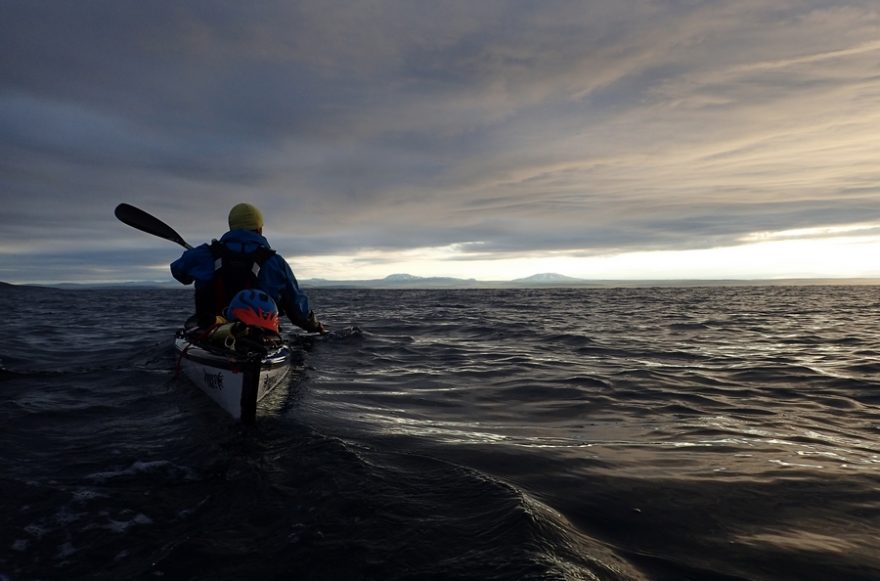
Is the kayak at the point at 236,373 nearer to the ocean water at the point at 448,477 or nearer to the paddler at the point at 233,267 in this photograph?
the ocean water at the point at 448,477

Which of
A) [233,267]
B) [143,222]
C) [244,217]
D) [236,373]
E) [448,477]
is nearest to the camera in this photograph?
[448,477]

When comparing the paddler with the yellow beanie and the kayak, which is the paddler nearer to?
the yellow beanie

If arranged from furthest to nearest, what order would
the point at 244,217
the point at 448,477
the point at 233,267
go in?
the point at 244,217
the point at 233,267
the point at 448,477

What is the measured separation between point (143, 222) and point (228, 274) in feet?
13.9

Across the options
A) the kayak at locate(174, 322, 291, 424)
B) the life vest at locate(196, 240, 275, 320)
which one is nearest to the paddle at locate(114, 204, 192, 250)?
the life vest at locate(196, 240, 275, 320)

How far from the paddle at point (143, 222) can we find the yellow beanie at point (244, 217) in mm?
2846

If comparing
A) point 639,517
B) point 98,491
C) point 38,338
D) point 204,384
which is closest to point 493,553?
point 639,517

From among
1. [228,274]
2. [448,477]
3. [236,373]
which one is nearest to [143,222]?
[228,274]

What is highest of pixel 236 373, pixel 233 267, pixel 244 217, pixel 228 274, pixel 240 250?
pixel 244 217

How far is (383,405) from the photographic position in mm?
7520

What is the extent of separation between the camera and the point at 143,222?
1009cm

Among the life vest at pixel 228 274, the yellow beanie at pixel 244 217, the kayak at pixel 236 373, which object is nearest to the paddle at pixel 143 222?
the yellow beanie at pixel 244 217

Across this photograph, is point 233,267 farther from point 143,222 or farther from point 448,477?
point 448,477

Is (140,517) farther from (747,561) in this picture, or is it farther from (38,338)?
(38,338)
